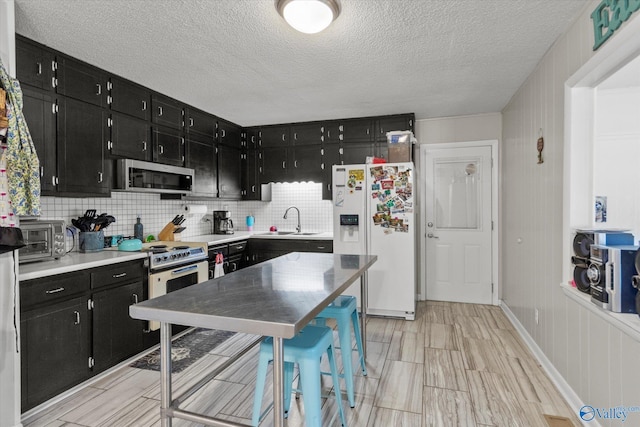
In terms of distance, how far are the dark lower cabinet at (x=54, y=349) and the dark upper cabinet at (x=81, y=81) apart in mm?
1583

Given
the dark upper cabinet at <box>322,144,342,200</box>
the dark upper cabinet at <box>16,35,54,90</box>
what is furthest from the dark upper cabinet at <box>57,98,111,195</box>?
the dark upper cabinet at <box>322,144,342,200</box>

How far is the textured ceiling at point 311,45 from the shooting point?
82.0 inches

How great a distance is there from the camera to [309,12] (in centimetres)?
195

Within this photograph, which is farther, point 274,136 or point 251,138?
point 251,138

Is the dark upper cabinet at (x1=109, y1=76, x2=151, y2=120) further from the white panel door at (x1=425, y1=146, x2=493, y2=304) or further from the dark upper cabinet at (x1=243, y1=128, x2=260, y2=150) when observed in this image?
the white panel door at (x1=425, y1=146, x2=493, y2=304)

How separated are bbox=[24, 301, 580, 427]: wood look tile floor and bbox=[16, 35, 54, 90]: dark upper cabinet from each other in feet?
7.20

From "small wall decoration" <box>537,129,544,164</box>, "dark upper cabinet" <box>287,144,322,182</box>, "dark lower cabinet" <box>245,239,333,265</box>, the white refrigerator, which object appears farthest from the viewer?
"dark upper cabinet" <box>287,144,322,182</box>

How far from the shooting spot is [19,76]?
235cm

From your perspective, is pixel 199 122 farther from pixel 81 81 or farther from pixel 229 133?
pixel 81 81

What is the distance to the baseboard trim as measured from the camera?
2111 mm

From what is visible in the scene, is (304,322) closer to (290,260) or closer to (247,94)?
(290,260)

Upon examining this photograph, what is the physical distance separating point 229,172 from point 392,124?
2.24 metres

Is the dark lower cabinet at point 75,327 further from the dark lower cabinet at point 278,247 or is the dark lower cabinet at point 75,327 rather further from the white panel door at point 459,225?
the white panel door at point 459,225

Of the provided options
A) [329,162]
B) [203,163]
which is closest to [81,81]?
[203,163]
